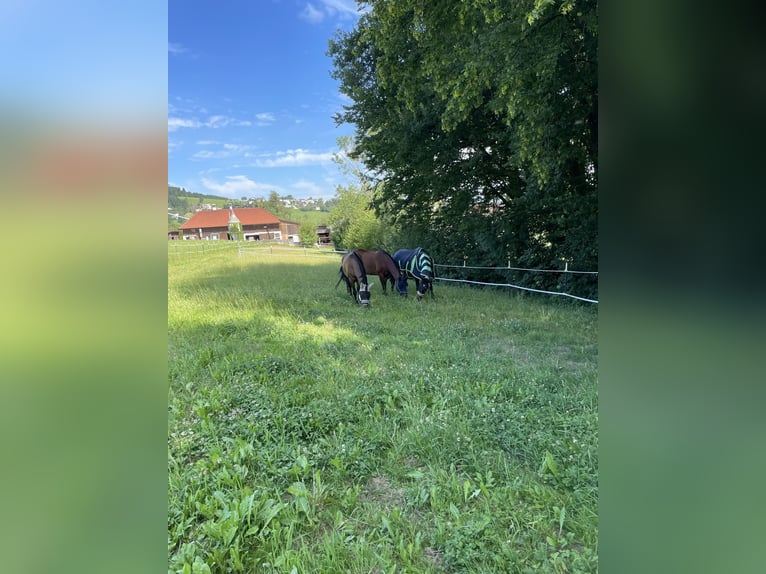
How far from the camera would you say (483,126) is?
10.2 m

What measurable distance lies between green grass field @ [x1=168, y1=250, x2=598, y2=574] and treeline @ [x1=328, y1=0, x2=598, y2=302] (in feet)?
5.87

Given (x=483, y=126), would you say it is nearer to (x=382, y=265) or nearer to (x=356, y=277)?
(x=382, y=265)

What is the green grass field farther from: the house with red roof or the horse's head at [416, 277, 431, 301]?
the house with red roof

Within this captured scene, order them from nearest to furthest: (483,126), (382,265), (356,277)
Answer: (356,277), (382,265), (483,126)

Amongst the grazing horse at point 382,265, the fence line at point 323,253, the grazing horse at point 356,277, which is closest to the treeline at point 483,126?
the fence line at point 323,253

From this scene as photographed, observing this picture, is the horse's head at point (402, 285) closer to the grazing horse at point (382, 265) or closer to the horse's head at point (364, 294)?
the grazing horse at point (382, 265)

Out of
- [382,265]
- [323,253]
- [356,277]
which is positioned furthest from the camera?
[323,253]

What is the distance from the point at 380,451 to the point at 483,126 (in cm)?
1016

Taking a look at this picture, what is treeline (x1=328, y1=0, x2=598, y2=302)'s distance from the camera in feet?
16.0

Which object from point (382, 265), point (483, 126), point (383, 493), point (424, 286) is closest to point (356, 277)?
point (382, 265)

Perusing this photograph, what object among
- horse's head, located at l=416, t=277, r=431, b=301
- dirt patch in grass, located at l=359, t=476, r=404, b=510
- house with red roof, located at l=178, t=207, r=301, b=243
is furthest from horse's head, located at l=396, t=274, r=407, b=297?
dirt patch in grass, located at l=359, t=476, r=404, b=510
